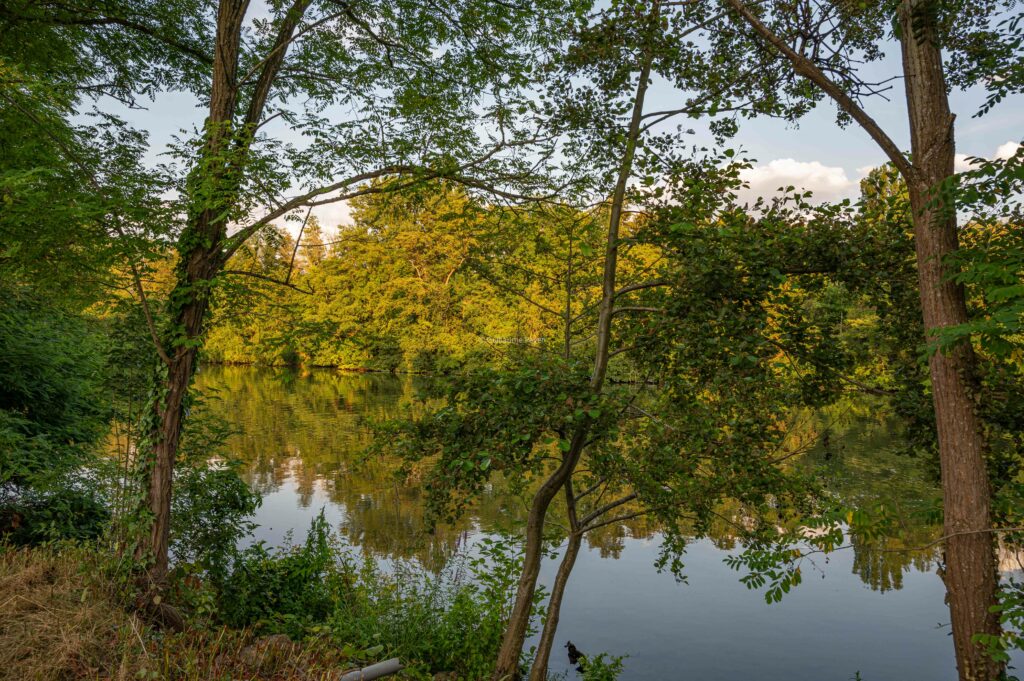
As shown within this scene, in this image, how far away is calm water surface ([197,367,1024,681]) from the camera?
877 centimetres

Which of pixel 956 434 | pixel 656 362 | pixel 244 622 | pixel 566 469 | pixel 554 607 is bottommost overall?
pixel 244 622

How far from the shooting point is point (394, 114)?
23.2 ft

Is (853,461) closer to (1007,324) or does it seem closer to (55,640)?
(1007,324)

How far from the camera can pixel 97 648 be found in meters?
4.27

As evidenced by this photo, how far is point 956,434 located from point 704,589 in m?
7.01

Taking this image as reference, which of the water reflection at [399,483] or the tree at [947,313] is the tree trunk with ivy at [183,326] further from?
the tree at [947,313]

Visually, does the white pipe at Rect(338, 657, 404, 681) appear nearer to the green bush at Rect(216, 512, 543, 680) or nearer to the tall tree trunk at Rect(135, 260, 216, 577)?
the green bush at Rect(216, 512, 543, 680)

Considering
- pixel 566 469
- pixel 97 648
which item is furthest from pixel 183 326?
pixel 566 469

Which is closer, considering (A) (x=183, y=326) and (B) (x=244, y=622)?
(A) (x=183, y=326)

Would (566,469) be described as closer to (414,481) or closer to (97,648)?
(97,648)

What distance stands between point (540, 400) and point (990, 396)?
3.33 meters

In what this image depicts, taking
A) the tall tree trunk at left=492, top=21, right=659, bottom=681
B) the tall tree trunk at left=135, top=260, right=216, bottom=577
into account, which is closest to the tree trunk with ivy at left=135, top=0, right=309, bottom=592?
the tall tree trunk at left=135, top=260, right=216, bottom=577

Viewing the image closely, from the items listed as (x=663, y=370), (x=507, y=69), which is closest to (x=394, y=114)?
(x=507, y=69)

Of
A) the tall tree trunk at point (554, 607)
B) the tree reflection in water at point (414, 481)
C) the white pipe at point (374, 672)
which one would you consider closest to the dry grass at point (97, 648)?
the white pipe at point (374, 672)
